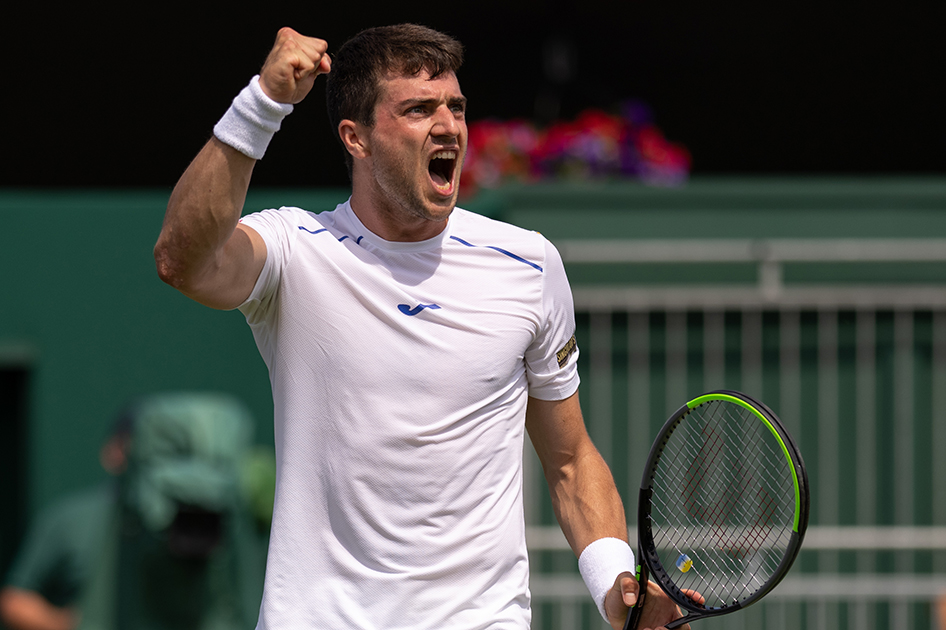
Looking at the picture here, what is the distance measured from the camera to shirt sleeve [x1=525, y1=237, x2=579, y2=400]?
3031mm

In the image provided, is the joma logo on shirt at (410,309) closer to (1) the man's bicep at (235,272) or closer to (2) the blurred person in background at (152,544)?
(1) the man's bicep at (235,272)

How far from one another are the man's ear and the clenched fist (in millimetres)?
438

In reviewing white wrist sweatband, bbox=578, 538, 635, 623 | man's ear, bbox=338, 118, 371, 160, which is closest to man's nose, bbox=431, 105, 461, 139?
man's ear, bbox=338, 118, 371, 160

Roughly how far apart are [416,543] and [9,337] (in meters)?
4.20

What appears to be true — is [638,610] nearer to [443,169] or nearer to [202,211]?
[443,169]

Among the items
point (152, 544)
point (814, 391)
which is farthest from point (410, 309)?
point (814, 391)

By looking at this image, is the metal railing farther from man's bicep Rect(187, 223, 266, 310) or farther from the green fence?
man's bicep Rect(187, 223, 266, 310)

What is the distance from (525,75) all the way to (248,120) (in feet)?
26.0

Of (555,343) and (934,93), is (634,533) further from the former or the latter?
(934,93)

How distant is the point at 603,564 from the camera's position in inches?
118

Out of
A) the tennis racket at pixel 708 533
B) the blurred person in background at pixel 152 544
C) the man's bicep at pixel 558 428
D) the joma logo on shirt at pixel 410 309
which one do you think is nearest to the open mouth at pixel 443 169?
the joma logo on shirt at pixel 410 309

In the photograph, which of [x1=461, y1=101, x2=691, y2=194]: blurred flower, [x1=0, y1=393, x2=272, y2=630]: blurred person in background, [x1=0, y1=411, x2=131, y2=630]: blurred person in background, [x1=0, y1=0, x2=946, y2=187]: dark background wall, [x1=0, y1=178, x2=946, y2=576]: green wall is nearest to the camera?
[x1=0, y1=393, x2=272, y2=630]: blurred person in background

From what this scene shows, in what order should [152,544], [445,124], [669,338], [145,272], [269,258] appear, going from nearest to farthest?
[269,258] < [445,124] < [152,544] < [669,338] < [145,272]

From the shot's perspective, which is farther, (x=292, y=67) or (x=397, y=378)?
(x=397, y=378)
